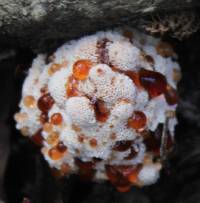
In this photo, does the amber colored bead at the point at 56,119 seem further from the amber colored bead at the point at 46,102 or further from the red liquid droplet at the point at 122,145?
the red liquid droplet at the point at 122,145

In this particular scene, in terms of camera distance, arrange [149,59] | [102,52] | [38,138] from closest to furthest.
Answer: [102,52], [149,59], [38,138]

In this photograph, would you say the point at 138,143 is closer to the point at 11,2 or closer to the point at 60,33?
the point at 60,33

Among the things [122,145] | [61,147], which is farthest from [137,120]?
[61,147]

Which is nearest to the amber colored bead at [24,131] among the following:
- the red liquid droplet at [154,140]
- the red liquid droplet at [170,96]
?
the red liquid droplet at [154,140]

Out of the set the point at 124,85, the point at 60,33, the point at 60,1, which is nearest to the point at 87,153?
the point at 124,85

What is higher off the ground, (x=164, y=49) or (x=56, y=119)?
(x=164, y=49)

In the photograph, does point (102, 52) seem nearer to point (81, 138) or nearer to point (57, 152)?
point (81, 138)

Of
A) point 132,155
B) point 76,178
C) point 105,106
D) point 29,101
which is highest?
point 105,106
